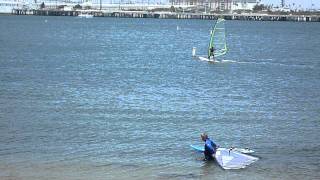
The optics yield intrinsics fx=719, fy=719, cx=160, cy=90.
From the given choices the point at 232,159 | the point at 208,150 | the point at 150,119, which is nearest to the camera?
the point at 232,159

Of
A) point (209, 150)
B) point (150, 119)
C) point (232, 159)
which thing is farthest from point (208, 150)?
point (150, 119)

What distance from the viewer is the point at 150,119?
120 feet

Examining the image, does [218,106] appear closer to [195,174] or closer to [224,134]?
[224,134]

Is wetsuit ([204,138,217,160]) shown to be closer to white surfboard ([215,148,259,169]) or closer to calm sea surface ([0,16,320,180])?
white surfboard ([215,148,259,169])

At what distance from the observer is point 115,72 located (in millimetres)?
61094

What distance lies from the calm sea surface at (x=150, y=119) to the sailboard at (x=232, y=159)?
0.35 meters

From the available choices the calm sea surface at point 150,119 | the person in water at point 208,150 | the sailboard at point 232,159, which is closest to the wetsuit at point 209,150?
the person in water at point 208,150

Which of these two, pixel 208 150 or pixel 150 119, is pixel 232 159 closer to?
pixel 208 150

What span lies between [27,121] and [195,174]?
12034mm

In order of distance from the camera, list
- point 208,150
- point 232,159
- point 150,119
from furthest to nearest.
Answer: point 150,119 < point 208,150 < point 232,159

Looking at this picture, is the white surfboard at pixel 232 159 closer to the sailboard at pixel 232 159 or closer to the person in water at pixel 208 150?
the sailboard at pixel 232 159

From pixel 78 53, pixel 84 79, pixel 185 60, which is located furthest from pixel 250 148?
pixel 78 53

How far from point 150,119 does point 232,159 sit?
9.46m

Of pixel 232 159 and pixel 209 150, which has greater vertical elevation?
pixel 209 150
